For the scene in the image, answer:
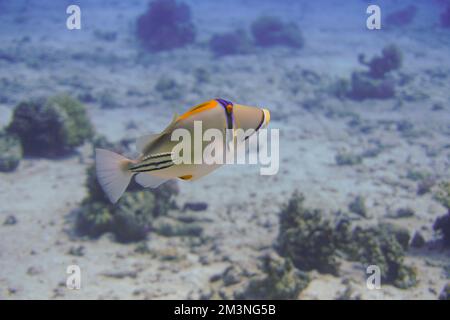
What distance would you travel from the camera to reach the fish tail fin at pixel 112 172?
1917 millimetres

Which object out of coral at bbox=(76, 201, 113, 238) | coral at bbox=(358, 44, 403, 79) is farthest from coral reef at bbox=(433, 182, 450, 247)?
coral at bbox=(358, 44, 403, 79)

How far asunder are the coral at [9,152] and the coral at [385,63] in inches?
614

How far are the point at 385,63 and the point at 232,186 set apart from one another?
516 inches

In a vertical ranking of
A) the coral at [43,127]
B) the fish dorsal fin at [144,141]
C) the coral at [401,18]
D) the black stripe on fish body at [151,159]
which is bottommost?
the black stripe on fish body at [151,159]

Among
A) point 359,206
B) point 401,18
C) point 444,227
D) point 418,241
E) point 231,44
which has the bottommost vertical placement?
point 418,241

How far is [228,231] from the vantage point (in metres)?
7.37

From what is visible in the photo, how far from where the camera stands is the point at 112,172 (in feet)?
6.36

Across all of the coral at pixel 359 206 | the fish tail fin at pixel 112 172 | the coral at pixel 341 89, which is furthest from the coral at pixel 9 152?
the coral at pixel 341 89

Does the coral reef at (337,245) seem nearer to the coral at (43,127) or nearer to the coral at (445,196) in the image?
the coral at (445,196)

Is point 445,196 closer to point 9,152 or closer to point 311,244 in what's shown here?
point 311,244

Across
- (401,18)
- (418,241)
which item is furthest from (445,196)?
(401,18)

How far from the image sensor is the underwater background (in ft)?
19.1

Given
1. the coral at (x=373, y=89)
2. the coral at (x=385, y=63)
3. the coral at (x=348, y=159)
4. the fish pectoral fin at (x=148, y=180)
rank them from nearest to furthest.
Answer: the fish pectoral fin at (x=148, y=180), the coral at (x=348, y=159), the coral at (x=373, y=89), the coral at (x=385, y=63)

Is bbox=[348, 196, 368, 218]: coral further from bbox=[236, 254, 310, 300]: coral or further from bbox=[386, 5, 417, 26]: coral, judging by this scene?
bbox=[386, 5, 417, 26]: coral
